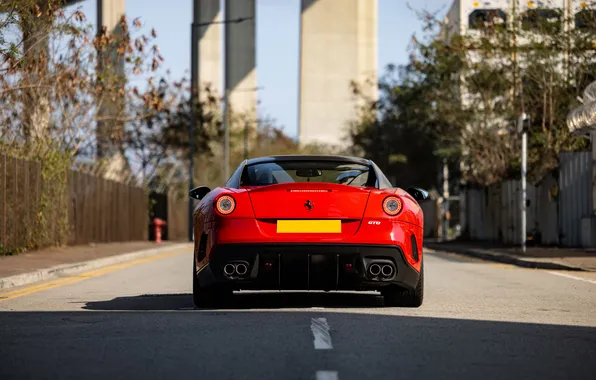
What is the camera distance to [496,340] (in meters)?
8.26

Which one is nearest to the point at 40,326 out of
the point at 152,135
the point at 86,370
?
the point at 86,370

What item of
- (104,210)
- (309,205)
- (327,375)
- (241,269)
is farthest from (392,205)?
(104,210)

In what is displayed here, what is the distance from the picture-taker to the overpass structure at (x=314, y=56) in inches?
2539

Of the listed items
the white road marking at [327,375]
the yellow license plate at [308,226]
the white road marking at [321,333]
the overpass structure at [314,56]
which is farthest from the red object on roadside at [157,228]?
the white road marking at [327,375]

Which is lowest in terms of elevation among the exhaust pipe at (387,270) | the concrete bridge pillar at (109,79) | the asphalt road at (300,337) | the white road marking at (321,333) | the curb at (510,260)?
the curb at (510,260)

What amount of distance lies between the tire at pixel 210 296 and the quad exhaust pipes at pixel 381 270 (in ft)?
4.41

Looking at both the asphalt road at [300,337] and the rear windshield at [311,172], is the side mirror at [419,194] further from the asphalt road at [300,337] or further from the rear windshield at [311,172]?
the asphalt road at [300,337]

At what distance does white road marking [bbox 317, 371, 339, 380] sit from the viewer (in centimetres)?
640

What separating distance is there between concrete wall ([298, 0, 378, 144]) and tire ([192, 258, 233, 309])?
57.8m

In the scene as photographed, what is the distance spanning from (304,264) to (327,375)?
3569mm

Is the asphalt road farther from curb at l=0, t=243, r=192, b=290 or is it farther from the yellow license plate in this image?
curb at l=0, t=243, r=192, b=290

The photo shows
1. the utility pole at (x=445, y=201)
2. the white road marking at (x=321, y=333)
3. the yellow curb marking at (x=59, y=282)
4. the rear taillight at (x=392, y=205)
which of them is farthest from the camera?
the utility pole at (x=445, y=201)

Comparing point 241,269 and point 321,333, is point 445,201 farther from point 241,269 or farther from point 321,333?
point 321,333

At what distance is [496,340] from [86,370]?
2948 millimetres
